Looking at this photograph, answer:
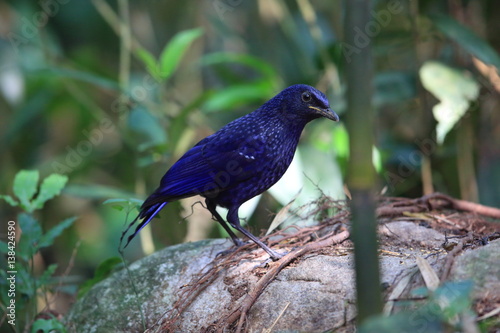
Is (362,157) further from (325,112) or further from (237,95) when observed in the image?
(237,95)

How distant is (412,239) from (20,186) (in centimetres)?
251

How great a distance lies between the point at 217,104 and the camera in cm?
542

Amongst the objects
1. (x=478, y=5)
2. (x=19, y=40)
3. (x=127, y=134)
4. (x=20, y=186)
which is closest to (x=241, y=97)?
(x=127, y=134)

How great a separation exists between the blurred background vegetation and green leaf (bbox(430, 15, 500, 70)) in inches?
0.5

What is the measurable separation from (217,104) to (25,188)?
79.7 inches

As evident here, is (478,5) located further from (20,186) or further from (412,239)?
(20,186)

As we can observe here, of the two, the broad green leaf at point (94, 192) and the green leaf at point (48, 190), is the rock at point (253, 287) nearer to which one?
the green leaf at point (48, 190)

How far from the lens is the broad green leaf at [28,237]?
3.83 metres

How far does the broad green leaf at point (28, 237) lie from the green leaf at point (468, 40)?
3.71 meters

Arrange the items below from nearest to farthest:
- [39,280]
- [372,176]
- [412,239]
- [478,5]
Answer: [372,176]
[412,239]
[39,280]
[478,5]

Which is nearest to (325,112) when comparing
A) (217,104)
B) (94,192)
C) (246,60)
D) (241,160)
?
(241,160)

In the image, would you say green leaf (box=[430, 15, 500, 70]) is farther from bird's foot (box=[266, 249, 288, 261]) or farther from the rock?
bird's foot (box=[266, 249, 288, 261])

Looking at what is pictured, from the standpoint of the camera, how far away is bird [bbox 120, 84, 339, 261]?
381cm

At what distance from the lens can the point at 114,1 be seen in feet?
27.2
